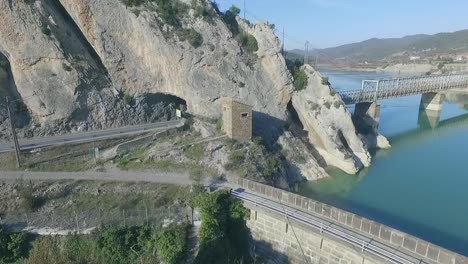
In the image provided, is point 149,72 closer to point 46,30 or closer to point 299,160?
point 46,30

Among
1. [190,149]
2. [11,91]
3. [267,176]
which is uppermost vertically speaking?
[11,91]

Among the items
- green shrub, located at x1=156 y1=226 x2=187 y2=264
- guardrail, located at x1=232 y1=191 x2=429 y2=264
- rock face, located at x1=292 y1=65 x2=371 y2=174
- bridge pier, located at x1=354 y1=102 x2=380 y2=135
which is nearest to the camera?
guardrail, located at x1=232 y1=191 x2=429 y2=264

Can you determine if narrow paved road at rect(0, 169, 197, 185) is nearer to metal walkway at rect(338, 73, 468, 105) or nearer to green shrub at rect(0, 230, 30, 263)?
green shrub at rect(0, 230, 30, 263)

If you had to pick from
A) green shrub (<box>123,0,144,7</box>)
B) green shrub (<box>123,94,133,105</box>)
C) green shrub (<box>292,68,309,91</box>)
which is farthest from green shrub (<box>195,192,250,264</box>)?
green shrub (<box>123,0,144,7</box>)

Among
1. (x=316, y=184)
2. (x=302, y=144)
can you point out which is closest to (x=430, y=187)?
(x=316, y=184)

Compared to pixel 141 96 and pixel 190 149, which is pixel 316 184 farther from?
pixel 141 96

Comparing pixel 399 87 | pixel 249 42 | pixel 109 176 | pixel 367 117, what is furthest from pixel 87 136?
pixel 399 87
